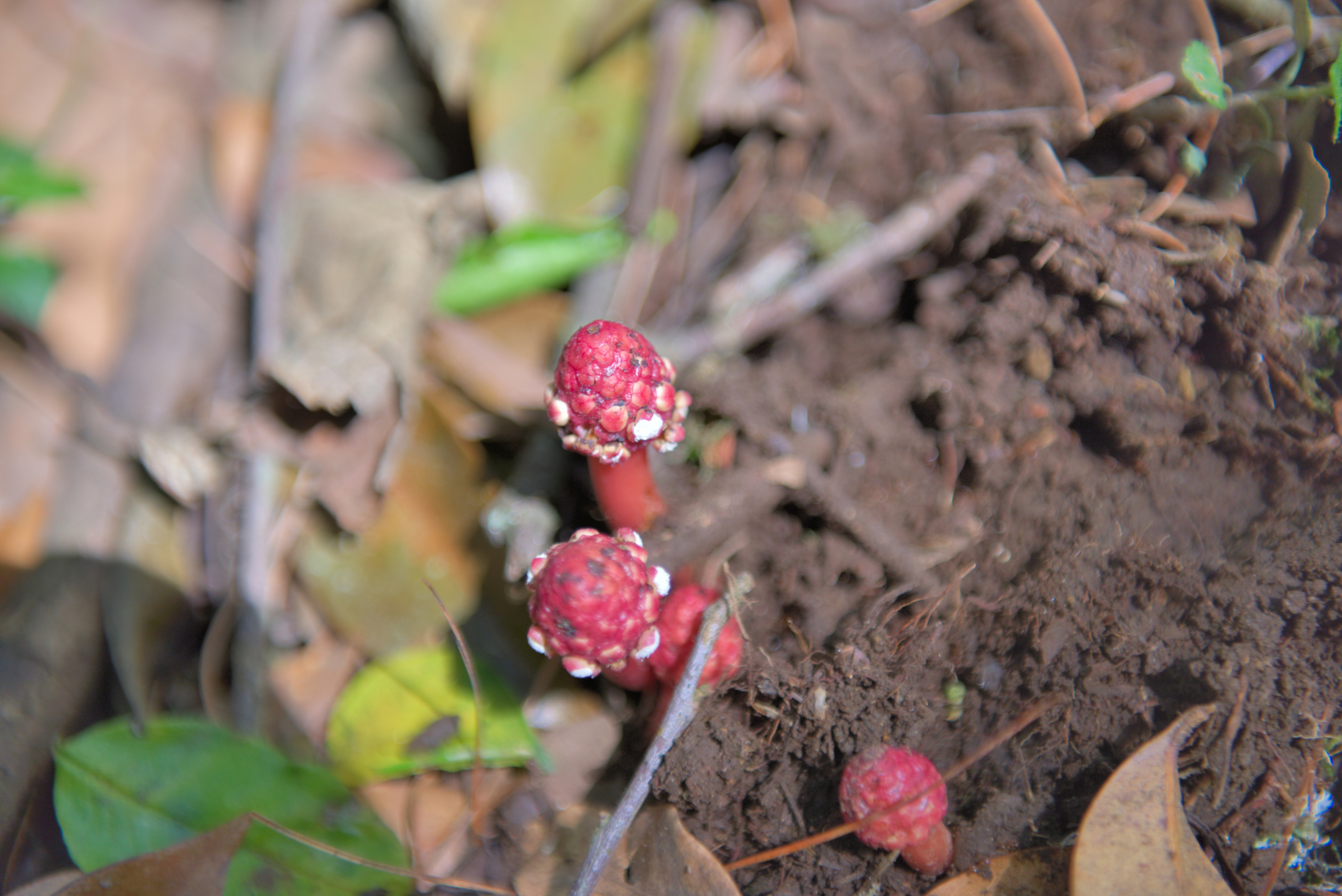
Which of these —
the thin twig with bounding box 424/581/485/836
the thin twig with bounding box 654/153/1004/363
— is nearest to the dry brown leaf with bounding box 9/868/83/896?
the thin twig with bounding box 424/581/485/836

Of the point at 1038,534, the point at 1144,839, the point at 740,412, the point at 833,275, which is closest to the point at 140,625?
the point at 740,412

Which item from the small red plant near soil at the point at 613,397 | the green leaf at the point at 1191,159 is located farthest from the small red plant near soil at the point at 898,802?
the green leaf at the point at 1191,159

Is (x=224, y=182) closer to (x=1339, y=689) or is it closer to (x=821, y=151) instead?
(x=821, y=151)

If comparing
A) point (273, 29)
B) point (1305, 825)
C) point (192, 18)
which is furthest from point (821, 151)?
point (192, 18)

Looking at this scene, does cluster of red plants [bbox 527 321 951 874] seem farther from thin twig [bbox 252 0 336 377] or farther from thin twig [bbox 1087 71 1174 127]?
thin twig [bbox 1087 71 1174 127]

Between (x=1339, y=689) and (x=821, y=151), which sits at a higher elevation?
(x=821, y=151)

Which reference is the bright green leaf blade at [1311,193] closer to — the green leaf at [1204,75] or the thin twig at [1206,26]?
the green leaf at [1204,75]
